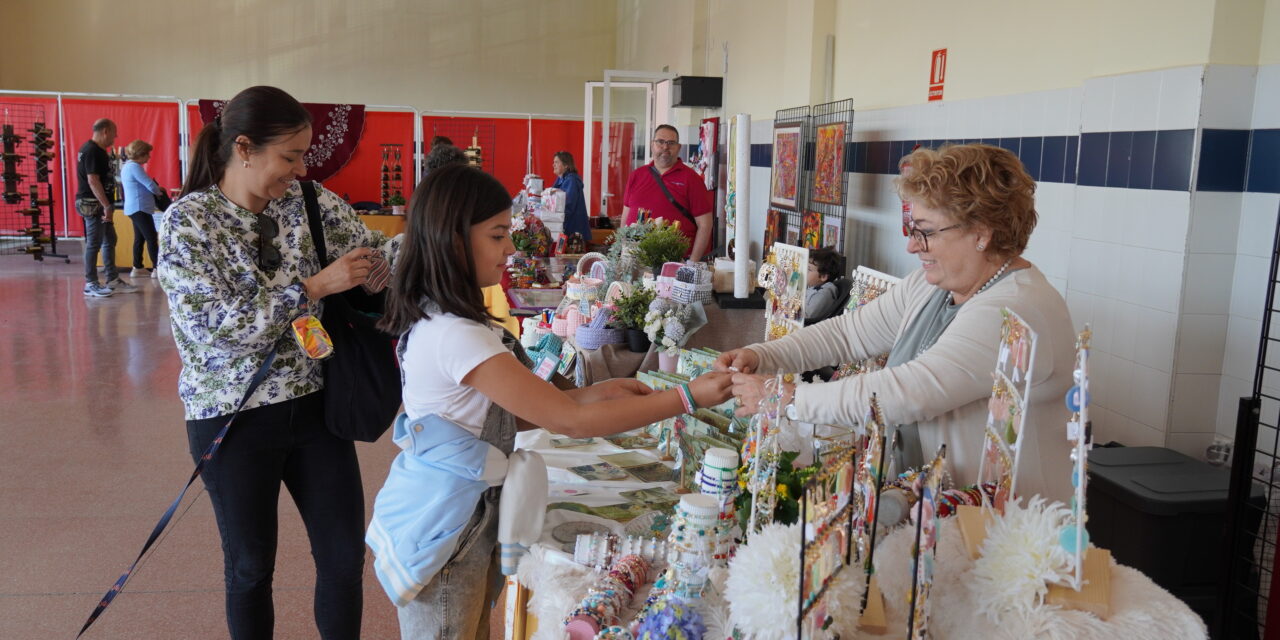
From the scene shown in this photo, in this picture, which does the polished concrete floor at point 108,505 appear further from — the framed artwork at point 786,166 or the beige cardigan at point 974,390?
the framed artwork at point 786,166

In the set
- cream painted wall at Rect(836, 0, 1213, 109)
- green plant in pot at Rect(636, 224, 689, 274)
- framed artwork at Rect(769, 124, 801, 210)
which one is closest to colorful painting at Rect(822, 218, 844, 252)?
framed artwork at Rect(769, 124, 801, 210)

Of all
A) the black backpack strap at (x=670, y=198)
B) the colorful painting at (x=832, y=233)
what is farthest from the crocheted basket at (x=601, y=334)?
the black backpack strap at (x=670, y=198)

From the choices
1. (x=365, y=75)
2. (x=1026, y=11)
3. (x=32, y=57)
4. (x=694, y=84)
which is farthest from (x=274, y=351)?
(x=32, y=57)

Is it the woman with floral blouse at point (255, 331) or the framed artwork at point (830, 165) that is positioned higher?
the framed artwork at point (830, 165)

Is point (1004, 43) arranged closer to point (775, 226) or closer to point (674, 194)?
point (674, 194)

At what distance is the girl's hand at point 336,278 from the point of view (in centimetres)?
201

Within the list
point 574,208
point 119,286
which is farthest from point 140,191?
point 574,208

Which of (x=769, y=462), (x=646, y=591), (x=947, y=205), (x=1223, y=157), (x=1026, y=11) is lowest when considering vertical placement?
(x=646, y=591)

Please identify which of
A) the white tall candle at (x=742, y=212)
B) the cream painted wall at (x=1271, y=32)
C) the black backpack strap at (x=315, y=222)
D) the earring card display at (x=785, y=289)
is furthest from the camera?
the white tall candle at (x=742, y=212)

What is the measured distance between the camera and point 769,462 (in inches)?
53.6

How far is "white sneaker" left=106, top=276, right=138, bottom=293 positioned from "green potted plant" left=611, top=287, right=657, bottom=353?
7916mm

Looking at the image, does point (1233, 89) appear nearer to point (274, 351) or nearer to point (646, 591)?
point (646, 591)

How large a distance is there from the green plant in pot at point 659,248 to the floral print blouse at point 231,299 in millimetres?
1754

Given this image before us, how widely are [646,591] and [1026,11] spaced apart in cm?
295
